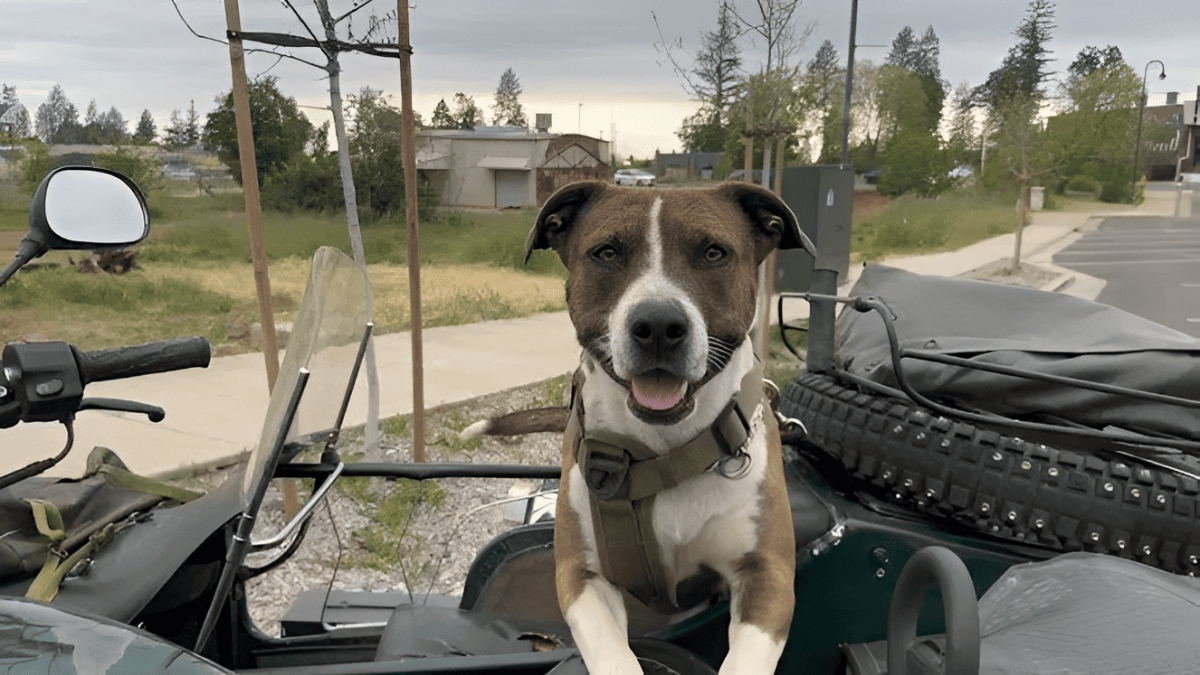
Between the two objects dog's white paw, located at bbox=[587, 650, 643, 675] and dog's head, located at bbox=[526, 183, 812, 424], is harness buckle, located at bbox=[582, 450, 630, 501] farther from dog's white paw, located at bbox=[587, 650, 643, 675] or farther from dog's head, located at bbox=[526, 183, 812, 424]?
dog's white paw, located at bbox=[587, 650, 643, 675]

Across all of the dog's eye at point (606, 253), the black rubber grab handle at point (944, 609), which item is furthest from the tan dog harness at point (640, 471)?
the black rubber grab handle at point (944, 609)

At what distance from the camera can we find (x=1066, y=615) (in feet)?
4.15

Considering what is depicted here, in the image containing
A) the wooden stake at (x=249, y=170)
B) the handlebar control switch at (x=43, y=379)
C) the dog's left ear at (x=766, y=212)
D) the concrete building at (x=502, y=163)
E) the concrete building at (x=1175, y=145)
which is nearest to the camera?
the handlebar control switch at (x=43, y=379)

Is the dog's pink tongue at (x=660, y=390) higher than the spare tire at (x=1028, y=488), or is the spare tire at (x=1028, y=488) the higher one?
the dog's pink tongue at (x=660, y=390)

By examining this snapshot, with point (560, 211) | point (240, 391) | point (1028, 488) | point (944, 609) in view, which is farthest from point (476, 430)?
point (240, 391)

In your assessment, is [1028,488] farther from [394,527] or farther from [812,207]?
[812,207]

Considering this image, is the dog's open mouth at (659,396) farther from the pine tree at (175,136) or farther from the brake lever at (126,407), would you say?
the pine tree at (175,136)

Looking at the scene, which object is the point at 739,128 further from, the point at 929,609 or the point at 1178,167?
the point at 1178,167

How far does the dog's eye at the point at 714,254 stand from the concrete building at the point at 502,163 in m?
7.96

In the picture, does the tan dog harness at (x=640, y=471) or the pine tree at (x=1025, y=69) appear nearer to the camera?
the tan dog harness at (x=640, y=471)

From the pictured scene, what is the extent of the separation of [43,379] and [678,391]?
1.01m

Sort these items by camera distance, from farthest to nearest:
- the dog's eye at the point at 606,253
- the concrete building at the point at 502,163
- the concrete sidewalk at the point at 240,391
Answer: the concrete building at the point at 502,163
the concrete sidewalk at the point at 240,391
the dog's eye at the point at 606,253

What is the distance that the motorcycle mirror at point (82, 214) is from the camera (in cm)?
143

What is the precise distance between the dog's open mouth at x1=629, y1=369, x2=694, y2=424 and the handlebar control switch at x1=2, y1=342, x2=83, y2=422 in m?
0.90
